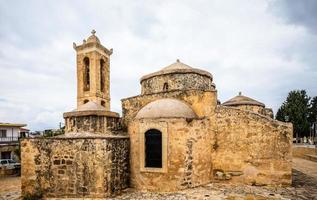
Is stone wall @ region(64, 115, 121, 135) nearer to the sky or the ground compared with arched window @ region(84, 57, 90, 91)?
nearer to the ground

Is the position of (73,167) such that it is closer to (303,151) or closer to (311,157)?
(311,157)

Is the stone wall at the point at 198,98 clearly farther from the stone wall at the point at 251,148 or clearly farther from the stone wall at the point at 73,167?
the stone wall at the point at 73,167

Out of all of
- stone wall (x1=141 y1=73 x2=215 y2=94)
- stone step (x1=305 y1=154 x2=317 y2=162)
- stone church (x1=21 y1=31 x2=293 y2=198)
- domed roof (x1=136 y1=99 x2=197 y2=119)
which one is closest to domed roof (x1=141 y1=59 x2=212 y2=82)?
stone wall (x1=141 y1=73 x2=215 y2=94)

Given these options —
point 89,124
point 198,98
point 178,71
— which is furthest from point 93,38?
point 198,98

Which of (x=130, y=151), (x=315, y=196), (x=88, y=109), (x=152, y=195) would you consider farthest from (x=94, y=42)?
(x=315, y=196)

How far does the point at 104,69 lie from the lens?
720 inches

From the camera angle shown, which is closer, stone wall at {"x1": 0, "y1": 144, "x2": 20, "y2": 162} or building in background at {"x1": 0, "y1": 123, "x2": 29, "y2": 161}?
stone wall at {"x1": 0, "y1": 144, "x2": 20, "y2": 162}

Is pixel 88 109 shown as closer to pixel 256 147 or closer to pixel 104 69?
pixel 256 147

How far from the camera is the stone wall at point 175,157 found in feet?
28.6

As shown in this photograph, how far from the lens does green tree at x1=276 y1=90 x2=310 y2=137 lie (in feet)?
98.0

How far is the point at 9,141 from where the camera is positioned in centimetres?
2228

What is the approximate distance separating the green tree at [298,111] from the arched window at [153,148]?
25.7 metres

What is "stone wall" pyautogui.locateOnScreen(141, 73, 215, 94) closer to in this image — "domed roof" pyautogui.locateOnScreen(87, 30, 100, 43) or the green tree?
"domed roof" pyautogui.locateOnScreen(87, 30, 100, 43)

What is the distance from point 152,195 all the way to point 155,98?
4.52 metres
